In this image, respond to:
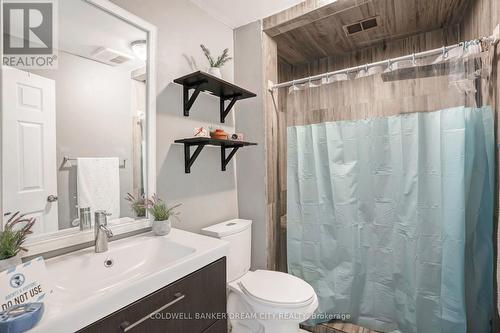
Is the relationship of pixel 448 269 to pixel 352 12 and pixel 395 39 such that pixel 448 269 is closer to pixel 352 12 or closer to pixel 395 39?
pixel 352 12

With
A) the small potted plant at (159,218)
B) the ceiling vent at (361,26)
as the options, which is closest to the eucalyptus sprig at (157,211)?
the small potted plant at (159,218)

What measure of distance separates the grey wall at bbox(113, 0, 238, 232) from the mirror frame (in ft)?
0.16

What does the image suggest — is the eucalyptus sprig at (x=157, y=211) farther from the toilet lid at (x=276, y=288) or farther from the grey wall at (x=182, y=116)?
the toilet lid at (x=276, y=288)

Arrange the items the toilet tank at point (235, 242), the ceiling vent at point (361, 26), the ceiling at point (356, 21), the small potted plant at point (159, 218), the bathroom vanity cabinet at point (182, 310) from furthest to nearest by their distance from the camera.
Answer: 1. the ceiling vent at point (361, 26)
2. the ceiling at point (356, 21)
3. the toilet tank at point (235, 242)
4. the small potted plant at point (159, 218)
5. the bathroom vanity cabinet at point (182, 310)

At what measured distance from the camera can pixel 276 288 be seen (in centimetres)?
148

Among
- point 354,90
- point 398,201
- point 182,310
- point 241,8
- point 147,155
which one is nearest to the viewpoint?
point 182,310

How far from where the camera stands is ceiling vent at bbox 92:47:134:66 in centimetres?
126

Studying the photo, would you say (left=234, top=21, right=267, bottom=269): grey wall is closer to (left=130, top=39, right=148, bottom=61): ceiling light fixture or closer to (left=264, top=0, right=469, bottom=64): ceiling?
(left=264, top=0, right=469, bottom=64): ceiling

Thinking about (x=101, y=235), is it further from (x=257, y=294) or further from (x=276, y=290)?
(x=276, y=290)

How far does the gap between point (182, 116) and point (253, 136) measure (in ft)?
1.99

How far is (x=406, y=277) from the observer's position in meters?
1.59

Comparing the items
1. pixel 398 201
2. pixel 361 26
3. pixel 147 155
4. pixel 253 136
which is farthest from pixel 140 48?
pixel 398 201

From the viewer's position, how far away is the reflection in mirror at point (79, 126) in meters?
1.00

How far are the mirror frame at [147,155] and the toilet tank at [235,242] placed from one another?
0.44 metres
